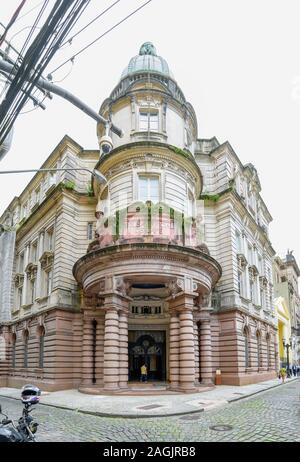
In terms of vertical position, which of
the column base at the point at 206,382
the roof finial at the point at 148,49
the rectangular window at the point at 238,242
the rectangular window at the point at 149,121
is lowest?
the column base at the point at 206,382

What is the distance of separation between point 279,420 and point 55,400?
1004 cm

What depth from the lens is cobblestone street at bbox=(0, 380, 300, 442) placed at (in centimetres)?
946

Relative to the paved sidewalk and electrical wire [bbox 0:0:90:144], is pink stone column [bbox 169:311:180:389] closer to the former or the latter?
the paved sidewalk

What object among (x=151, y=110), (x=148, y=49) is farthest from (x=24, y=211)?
(x=148, y=49)

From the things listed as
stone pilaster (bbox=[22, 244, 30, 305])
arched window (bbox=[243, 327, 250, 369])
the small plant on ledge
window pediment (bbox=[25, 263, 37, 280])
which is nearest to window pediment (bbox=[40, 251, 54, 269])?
window pediment (bbox=[25, 263, 37, 280])

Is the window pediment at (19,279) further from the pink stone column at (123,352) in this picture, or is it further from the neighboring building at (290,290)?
the neighboring building at (290,290)

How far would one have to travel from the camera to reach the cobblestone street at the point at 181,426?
946cm

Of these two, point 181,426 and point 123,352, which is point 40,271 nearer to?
point 123,352

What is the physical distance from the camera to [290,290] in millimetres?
61250

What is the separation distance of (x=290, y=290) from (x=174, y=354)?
47.9m

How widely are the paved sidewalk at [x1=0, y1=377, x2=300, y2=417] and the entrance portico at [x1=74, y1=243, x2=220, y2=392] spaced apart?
115 cm

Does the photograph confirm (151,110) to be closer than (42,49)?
No

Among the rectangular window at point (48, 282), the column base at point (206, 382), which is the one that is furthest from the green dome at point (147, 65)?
the column base at point (206, 382)
